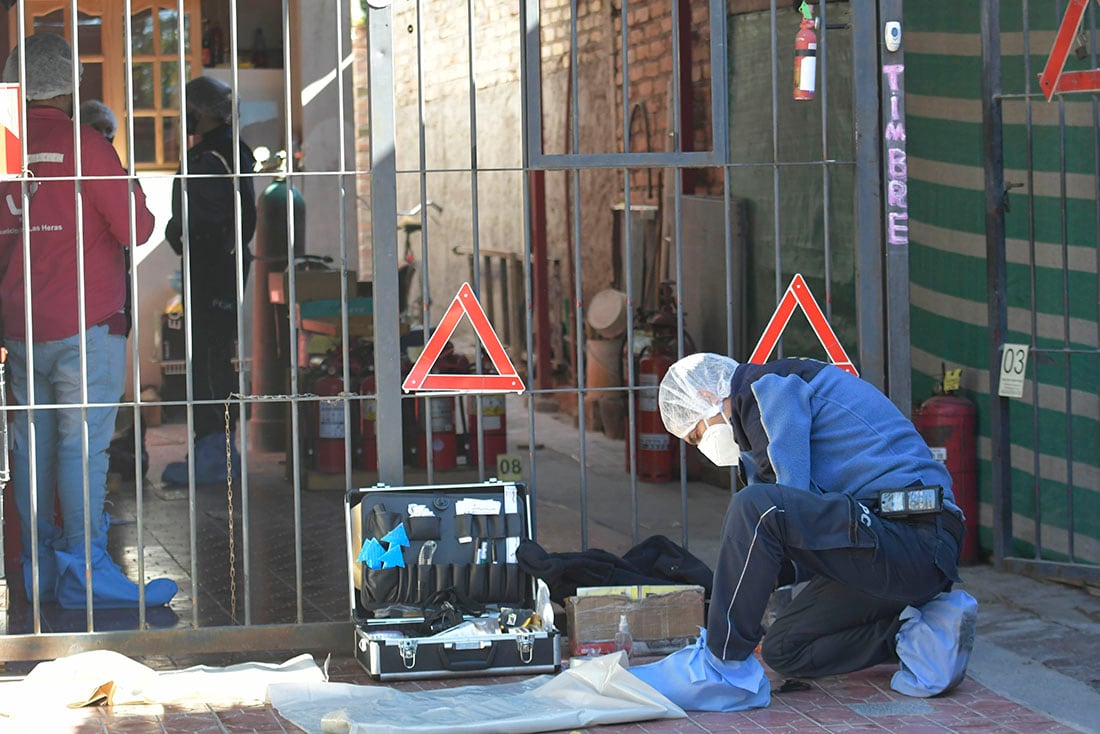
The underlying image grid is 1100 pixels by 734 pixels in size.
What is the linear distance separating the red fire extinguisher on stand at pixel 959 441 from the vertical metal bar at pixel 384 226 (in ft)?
9.28

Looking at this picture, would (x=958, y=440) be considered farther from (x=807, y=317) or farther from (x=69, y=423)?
(x=69, y=423)

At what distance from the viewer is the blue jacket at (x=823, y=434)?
17.1 feet

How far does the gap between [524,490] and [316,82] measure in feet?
21.9

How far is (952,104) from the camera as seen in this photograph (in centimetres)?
766

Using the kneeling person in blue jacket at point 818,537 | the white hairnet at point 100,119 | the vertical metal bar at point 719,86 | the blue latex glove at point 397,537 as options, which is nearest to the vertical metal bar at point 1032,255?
the vertical metal bar at point 719,86

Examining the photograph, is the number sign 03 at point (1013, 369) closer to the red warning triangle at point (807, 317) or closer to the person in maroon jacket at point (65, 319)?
the red warning triangle at point (807, 317)

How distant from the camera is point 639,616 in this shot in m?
5.79

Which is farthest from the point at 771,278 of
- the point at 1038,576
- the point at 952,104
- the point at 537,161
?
the point at 537,161

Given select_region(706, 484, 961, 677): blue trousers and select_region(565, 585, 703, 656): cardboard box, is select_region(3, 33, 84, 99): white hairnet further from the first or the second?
select_region(706, 484, 961, 677): blue trousers

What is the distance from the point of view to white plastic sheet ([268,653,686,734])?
4.82m

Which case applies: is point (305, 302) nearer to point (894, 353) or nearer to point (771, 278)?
point (771, 278)

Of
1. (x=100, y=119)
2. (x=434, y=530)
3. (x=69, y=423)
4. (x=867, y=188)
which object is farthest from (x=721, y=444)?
(x=100, y=119)

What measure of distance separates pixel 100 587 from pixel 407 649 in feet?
6.38

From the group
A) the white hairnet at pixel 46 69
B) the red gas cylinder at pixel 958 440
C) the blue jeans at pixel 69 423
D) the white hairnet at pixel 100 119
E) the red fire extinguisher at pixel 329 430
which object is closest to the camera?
the white hairnet at pixel 46 69
